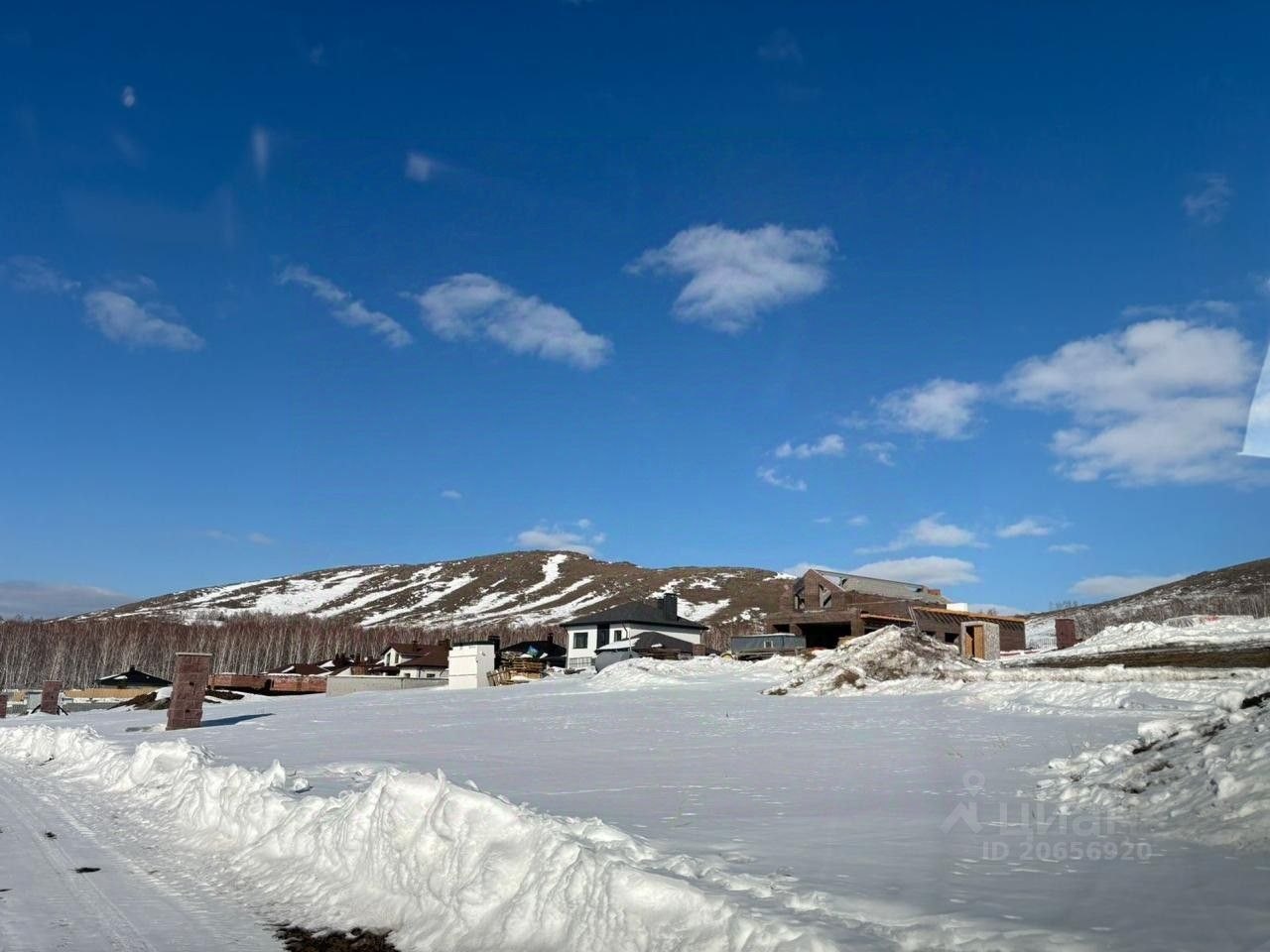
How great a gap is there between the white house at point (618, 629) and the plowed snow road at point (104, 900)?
54848mm

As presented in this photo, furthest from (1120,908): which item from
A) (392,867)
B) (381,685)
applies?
(381,685)

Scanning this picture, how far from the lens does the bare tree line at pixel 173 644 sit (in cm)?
11525

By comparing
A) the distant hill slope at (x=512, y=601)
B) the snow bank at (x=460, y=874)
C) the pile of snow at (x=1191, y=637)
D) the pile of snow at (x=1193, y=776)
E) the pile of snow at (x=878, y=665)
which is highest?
Answer: the distant hill slope at (x=512, y=601)

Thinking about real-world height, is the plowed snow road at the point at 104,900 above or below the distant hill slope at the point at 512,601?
below

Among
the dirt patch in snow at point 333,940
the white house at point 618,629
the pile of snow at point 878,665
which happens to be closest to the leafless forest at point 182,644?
the white house at point 618,629

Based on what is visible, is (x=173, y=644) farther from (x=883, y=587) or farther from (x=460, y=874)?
(x=460, y=874)

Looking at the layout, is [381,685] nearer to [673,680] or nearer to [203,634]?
[673,680]

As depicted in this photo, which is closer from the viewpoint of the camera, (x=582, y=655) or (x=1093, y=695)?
(x=1093, y=695)

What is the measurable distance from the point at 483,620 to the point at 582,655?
322ft

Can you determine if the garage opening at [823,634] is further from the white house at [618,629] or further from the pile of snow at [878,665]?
the pile of snow at [878,665]

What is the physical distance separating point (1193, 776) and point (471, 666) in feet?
140

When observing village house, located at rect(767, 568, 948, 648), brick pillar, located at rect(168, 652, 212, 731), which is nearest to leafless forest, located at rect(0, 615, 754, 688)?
village house, located at rect(767, 568, 948, 648)

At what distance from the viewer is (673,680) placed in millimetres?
36500

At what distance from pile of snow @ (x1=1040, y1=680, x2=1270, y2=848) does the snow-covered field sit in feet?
0.26
